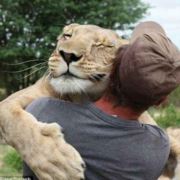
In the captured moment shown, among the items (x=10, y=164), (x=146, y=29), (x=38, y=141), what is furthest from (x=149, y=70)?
(x=10, y=164)

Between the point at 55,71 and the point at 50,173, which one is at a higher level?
the point at 55,71

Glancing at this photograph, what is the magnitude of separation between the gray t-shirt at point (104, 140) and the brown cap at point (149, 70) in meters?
0.13

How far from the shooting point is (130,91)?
2289 mm

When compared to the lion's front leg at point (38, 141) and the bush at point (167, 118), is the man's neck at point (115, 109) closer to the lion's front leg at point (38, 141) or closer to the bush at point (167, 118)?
the lion's front leg at point (38, 141)

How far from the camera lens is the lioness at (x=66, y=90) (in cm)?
241

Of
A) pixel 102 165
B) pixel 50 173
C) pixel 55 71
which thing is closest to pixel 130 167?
pixel 102 165

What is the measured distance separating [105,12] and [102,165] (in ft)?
64.6

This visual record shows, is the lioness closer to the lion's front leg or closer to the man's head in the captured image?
the lion's front leg

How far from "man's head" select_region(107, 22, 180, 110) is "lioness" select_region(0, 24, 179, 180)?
168 millimetres

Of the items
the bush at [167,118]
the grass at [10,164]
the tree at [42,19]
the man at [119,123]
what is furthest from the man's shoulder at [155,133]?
the tree at [42,19]

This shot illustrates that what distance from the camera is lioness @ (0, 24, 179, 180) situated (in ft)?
7.91

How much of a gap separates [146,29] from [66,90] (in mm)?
367

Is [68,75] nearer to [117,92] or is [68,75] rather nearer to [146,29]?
[117,92]

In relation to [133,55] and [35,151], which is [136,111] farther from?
[35,151]
